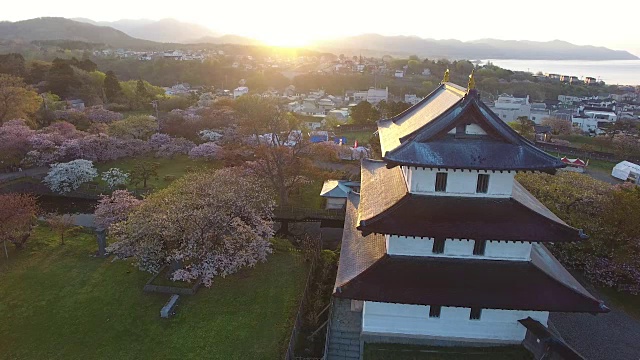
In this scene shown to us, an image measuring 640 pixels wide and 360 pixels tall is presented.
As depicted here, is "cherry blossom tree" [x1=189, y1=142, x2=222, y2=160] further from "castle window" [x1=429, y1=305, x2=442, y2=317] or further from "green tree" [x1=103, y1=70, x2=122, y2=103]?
"green tree" [x1=103, y1=70, x2=122, y2=103]

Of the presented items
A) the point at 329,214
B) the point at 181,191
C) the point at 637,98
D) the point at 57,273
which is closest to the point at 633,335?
the point at 329,214

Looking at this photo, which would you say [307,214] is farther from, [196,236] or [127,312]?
[127,312]

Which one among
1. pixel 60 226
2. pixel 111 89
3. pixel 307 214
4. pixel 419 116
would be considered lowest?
pixel 307 214

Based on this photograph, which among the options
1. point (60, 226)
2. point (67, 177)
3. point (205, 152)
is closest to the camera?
point (60, 226)

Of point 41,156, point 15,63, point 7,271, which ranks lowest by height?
point 7,271

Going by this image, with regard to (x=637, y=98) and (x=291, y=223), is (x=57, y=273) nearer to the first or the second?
(x=291, y=223)

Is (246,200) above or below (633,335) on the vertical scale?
above

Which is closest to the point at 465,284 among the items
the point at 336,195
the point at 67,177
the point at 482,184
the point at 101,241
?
the point at 482,184
